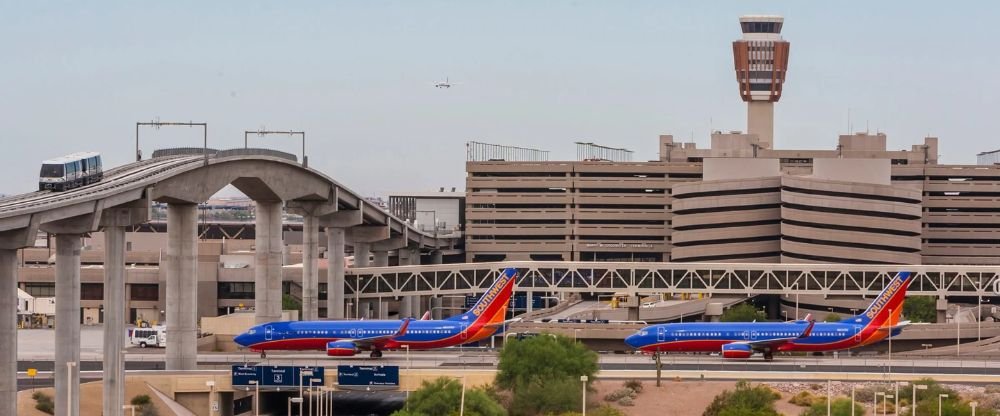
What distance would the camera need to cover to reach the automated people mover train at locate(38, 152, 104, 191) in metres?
136

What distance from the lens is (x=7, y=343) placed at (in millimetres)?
117312

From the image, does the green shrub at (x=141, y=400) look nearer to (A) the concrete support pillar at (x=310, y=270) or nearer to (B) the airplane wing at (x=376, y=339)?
(B) the airplane wing at (x=376, y=339)

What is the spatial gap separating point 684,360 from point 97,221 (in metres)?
51.1

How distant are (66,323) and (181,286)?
75.0ft

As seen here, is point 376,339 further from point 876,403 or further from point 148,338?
point 876,403

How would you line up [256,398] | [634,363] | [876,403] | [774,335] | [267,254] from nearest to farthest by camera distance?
1. [876,403]
2. [256,398]
3. [634,363]
4. [774,335]
5. [267,254]

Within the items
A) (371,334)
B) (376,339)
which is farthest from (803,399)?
(371,334)

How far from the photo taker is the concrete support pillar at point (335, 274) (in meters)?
198

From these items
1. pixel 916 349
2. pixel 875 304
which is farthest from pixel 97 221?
pixel 916 349

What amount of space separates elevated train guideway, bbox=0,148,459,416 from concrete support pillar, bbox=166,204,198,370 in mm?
73

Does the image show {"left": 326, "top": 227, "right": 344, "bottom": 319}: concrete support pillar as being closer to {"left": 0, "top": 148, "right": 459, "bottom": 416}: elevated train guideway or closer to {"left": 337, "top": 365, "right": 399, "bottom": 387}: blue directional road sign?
{"left": 0, "top": 148, "right": 459, "bottom": 416}: elevated train guideway

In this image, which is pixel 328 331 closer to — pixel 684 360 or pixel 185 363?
pixel 185 363

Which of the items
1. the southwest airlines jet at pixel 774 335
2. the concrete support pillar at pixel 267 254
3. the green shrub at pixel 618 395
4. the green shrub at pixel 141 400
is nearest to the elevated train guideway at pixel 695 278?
the concrete support pillar at pixel 267 254

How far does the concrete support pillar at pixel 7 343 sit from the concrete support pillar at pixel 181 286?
2742 centimetres
